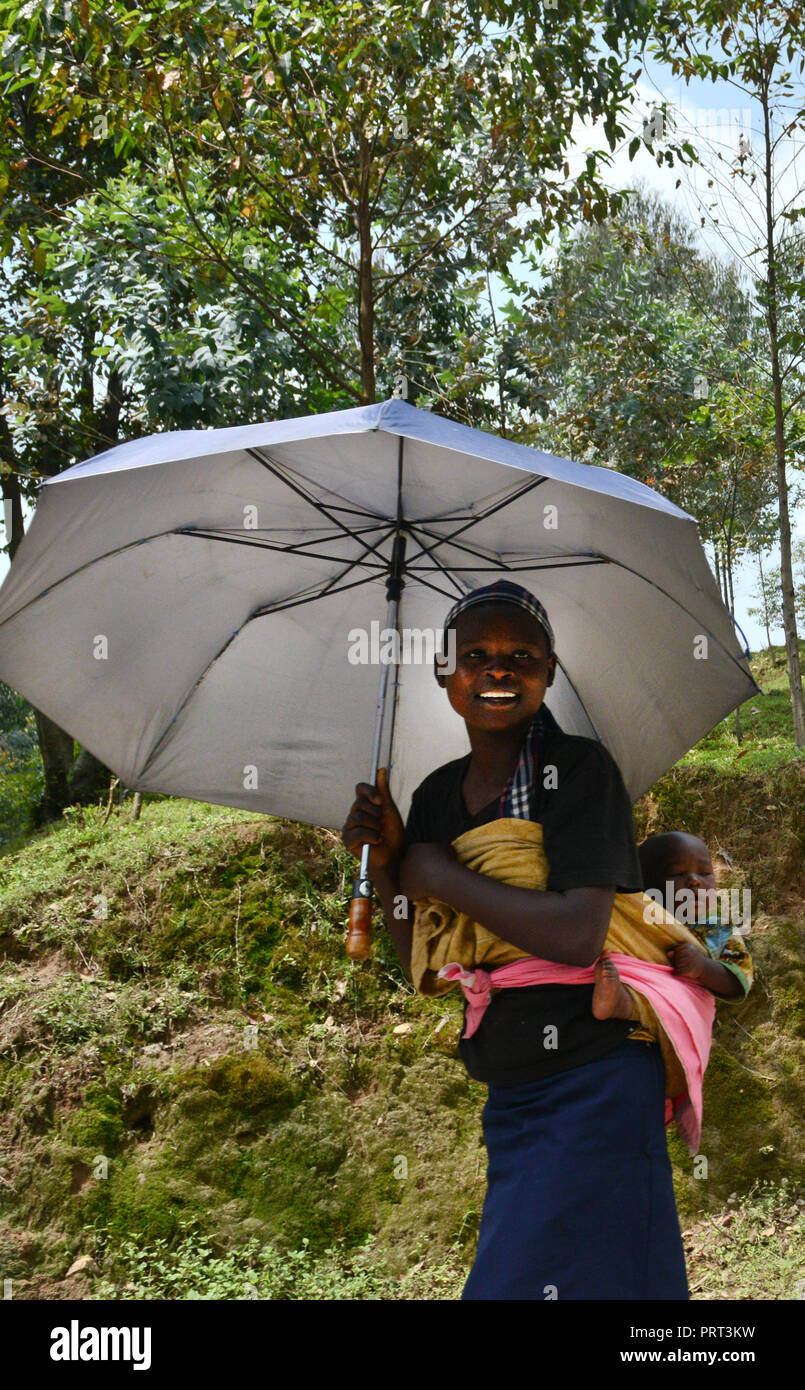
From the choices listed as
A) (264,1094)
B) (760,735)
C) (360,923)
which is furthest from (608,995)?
(760,735)

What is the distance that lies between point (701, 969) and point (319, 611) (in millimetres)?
1333

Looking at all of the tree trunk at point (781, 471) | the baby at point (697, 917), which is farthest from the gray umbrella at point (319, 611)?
the tree trunk at point (781, 471)

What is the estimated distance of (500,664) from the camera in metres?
2.29

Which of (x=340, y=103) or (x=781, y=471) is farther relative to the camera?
(x=781, y=471)

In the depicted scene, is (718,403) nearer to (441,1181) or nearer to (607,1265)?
(441,1181)

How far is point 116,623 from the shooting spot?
2.79 meters

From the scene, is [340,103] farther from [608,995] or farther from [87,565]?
[608,995]

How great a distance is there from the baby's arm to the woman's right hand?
2.14 ft

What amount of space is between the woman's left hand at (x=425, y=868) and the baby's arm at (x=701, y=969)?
0.58 metres

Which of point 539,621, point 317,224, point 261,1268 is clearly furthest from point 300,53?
point 261,1268

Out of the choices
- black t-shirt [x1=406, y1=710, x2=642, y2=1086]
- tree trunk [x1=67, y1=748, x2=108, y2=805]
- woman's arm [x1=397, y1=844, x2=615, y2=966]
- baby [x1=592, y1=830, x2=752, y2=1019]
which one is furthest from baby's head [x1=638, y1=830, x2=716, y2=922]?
tree trunk [x1=67, y1=748, x2=108, y2=805]

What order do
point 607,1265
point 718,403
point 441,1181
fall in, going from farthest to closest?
point 718,403
point 441,1181
point 607,1265

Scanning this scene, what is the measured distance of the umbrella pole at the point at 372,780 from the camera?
2217 millimetres
